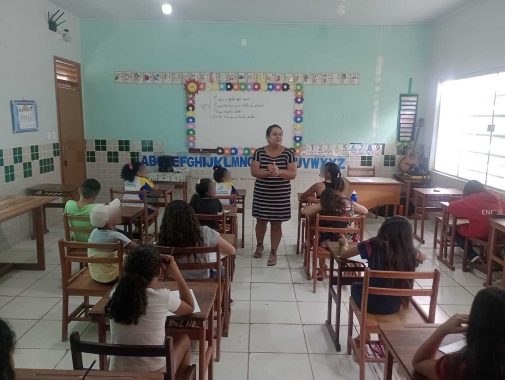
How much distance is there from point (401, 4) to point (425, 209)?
2780mm

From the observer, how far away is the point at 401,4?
5.59 metres

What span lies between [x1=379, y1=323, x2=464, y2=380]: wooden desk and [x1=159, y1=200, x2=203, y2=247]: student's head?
132 cm

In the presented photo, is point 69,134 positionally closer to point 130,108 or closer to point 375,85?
point 130,108

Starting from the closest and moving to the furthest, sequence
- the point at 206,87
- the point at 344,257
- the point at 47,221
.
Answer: the point at 344,257 → the point at 47,221 → the point at 206,87

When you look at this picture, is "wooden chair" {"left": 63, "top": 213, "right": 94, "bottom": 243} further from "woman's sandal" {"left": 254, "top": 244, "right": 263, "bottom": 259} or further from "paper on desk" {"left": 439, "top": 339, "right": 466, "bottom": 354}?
"paper on desk" {"left": 439, "top": 339, "right": 466, "bottom": 354}

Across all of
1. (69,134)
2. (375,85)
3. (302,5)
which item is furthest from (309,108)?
(69,134)

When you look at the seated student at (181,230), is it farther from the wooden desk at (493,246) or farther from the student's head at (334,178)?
the wooden desk at (493,246)

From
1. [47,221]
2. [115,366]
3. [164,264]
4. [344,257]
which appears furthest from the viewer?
[47,221]

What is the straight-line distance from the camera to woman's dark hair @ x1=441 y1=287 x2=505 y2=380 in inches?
48.9

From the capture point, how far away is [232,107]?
6.91 m

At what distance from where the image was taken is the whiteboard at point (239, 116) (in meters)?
6.89

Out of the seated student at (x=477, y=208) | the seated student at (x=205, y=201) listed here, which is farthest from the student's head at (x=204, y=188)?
the seated student at (x=477, y=208)

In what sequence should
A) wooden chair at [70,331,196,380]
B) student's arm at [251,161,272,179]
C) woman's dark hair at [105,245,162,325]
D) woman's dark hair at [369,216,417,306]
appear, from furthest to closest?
1. student's arm at [251,161,272,179]
2. woman's dark hair at [369,216,417,306]
3. woman's dark hair at [105,245,162,325]
4. wooden chair at [70,331,196,380]

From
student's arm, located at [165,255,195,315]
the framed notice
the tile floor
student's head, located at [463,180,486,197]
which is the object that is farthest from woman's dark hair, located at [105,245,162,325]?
the framed notice
